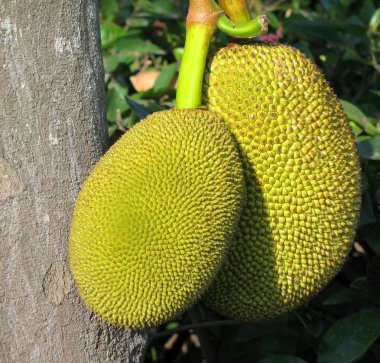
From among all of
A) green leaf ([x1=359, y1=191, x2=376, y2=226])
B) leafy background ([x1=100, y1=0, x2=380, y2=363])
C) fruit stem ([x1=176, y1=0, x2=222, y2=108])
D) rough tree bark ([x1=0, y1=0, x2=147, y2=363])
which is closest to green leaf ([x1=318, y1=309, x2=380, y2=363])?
leafy background ([x1=100, y1=0, x2=380, y2=363])

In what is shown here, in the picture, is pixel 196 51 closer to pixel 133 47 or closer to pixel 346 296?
pixel 346 296

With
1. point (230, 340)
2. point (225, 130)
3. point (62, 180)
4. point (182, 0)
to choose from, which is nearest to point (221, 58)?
point (225, 130)

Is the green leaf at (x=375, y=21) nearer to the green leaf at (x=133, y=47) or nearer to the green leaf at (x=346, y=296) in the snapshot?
the green leaf at (x=133, y=47)

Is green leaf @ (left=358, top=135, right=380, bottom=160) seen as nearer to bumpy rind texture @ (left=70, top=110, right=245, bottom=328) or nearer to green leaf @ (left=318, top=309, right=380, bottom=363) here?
green leaf @ (left=318, top=309, right=380, bottom=363)

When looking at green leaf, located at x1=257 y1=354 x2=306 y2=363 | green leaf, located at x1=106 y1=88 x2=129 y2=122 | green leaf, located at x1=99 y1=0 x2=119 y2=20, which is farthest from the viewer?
green leaf, located at x1=99 y1=0 x2=119 y2=20

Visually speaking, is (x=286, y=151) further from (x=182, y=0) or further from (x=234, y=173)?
(x=182, y=0)

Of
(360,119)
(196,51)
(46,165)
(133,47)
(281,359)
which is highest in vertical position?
(196,51)

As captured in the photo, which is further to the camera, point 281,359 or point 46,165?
point 281,359

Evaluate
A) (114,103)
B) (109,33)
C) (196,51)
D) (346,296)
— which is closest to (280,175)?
(196,51)
